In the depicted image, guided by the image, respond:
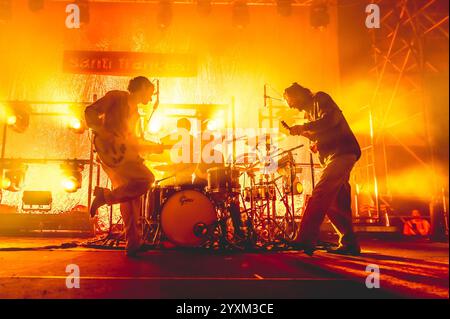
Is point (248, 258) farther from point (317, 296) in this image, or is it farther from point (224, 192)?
point (317, 296)

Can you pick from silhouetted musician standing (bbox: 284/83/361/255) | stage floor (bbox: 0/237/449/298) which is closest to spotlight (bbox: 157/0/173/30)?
silhouetted musician standing (bbox: 284/83/361/255)

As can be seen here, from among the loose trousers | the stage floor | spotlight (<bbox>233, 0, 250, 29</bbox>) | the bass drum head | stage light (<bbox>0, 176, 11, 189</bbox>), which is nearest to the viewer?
the stage floor

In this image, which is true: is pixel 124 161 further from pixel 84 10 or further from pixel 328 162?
pixel 84 10

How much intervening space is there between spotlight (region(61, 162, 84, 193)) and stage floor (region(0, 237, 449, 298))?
10.5 feet

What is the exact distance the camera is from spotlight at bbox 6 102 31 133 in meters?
6.60

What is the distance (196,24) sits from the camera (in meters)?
9.44

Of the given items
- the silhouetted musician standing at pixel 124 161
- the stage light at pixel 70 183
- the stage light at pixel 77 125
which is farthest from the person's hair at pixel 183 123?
the stage light at pixel 70 183

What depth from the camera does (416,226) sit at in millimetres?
6344

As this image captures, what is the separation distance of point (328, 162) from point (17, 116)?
6.42m

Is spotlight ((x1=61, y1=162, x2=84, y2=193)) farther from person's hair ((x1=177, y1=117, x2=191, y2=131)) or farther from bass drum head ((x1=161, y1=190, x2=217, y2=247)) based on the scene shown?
bass drum head ((x1=161, y1=190, x2=217, y2=247))

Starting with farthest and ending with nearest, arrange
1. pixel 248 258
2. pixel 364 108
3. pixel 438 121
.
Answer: pixel 364 108, pixel 248 258, pixel 438 121

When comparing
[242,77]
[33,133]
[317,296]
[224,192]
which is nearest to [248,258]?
[224,192]

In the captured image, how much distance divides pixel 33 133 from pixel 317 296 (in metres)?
8.98

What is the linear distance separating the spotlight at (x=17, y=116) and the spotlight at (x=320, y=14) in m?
7.27
